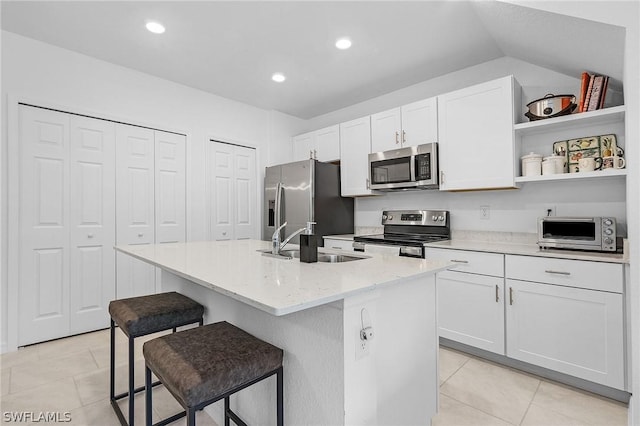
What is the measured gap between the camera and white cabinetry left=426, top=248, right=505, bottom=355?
234 centimetres

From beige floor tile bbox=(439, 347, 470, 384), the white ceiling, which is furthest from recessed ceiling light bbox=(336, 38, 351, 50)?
beige floor tile bbox=(439, 347, 470, 384)

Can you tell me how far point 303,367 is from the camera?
123 centimetres

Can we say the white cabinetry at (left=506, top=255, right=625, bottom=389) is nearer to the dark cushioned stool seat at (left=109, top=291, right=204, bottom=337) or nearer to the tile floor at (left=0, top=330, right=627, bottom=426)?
the tile floor at (left=0, top=330, right=627, bottom=426)

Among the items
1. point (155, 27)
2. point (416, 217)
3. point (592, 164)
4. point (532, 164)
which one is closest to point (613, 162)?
point (592, 164)

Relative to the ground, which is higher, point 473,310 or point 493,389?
point 473,310

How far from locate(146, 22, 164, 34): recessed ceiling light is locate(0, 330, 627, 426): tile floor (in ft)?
8.67

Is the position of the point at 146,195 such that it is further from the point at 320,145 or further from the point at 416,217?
the point at 416,217

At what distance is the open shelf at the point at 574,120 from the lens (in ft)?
7.09

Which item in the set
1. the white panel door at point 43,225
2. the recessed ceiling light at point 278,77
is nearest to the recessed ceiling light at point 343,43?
the recessed ceiling light at point 278,77

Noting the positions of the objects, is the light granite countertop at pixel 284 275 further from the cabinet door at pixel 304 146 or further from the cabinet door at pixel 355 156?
the cabinet door at pixel 304 146

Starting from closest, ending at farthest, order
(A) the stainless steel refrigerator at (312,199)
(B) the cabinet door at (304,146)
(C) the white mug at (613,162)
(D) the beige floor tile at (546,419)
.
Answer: (D) the beige floor tile at (546,419), (C) the white mug at (613,162), (A) the stainless steel refrigerator at (312,199), (B) the cabinet door at (304,146)

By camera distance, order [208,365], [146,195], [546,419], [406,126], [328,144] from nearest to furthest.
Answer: [208,365]
[546,419]
[406,126]
[146,195]
[328,144]

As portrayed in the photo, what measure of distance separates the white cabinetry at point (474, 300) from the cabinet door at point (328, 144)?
74.5 inches

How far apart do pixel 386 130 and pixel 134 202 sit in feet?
9.19
